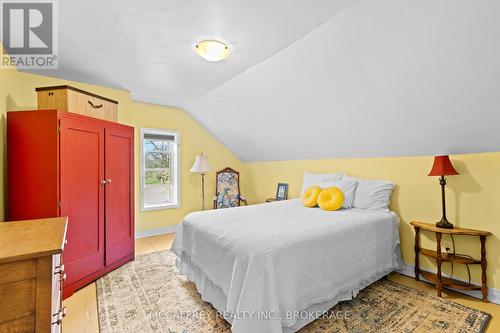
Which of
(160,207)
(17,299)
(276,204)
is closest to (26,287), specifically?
(17,299)

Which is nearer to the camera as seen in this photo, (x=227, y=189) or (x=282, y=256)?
(x=282, y=256)

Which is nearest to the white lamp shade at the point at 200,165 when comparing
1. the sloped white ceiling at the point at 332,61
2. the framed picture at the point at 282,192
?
the framed picture at the point at 282,192

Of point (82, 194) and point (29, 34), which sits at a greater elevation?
point (29, 34)

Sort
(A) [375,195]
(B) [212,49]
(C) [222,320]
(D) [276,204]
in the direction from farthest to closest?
(D) [276,204] < (A) [375,195] < (B) [212,49] < (C) [222,320]

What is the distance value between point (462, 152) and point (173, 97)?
3904 mm

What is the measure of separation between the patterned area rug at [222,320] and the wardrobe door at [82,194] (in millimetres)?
307

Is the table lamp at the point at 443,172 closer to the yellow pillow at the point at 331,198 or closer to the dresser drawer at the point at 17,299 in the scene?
the yellow pillow at the point at 331,198

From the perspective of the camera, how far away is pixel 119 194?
2881mm

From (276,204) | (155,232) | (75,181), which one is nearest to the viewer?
(75,181)

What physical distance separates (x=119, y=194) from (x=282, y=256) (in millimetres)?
2243

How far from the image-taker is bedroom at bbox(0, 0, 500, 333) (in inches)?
65.4

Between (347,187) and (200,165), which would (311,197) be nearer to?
(347,187)

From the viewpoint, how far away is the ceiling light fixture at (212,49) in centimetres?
216

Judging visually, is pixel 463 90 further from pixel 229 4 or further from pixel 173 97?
pixel 173 97
